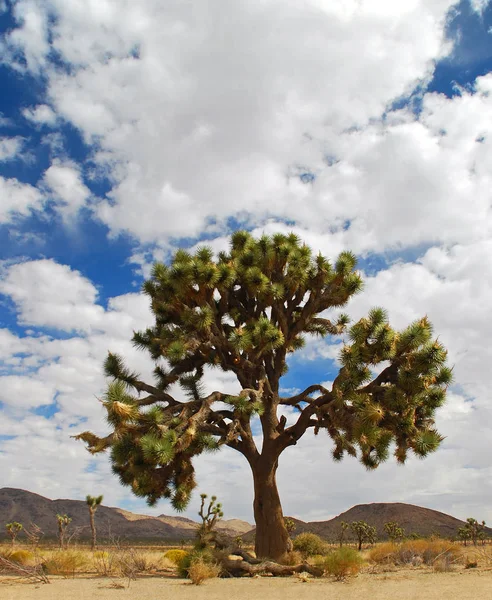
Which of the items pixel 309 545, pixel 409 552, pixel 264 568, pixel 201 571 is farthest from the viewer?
pixel 309 545

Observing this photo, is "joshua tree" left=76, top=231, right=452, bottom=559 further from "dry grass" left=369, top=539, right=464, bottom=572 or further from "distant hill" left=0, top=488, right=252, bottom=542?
"distant hill" left=0, top=488, right=252, bottom=542

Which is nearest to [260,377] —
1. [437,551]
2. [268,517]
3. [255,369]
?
[255,369]

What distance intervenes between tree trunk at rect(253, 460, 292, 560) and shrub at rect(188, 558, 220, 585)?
2.19 meters

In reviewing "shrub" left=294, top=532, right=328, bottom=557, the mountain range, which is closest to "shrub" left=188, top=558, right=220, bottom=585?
"shrub" left=294, top=532, right=328, bottom=557

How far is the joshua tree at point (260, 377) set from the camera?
37.8 feet

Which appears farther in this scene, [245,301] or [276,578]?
[245,301]

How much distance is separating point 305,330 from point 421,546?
6.11m

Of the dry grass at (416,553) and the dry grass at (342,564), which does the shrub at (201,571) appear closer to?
the dry grass at (342,564)

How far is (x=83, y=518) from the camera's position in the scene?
278 ft

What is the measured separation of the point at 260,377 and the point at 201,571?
5.08 metres

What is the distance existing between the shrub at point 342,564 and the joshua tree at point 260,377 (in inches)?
81.6

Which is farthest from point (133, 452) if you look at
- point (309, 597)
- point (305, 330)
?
point (305, 330)

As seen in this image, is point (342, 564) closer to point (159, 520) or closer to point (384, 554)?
point (384, 554)

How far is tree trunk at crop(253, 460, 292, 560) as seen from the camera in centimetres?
1271
